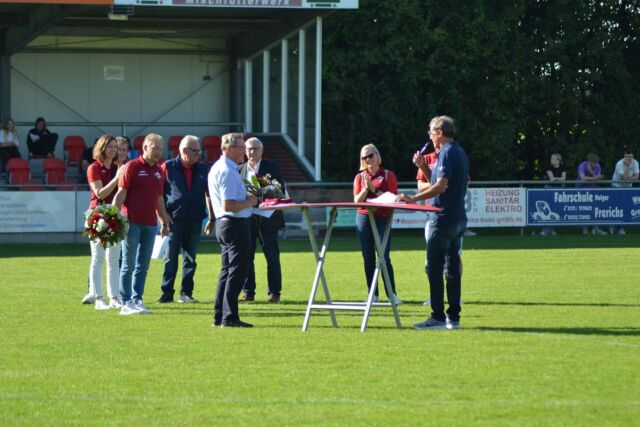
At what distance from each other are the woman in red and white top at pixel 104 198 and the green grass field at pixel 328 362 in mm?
339

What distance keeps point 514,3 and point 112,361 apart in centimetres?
2816

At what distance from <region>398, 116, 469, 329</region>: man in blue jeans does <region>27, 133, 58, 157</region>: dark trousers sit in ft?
72.8

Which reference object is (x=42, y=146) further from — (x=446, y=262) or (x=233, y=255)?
(x=446, y=262)

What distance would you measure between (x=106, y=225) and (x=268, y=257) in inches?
102

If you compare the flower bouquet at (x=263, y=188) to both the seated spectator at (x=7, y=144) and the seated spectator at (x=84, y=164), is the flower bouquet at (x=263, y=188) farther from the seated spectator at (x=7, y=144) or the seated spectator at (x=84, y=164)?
the seated spectator at (x=7, y=144)

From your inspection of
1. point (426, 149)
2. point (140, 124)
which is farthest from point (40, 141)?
point (426, 149)

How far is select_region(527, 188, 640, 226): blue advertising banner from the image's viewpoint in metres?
30.7

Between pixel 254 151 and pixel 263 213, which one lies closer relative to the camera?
pixel 254 151

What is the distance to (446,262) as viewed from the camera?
12398mm

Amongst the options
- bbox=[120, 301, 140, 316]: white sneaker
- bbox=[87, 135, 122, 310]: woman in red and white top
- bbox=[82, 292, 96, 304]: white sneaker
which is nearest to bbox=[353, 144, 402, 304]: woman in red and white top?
bbox=[120, 301, 140, 316]: white sneaker

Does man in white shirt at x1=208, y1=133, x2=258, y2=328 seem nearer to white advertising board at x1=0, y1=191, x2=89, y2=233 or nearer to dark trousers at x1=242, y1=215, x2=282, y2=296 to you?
dark trousers at x1=242, y1=215, x2=282, y2=296

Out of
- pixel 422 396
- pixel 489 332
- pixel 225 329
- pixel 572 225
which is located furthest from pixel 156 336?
pixel 572 225

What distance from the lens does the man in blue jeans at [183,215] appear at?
611 inches

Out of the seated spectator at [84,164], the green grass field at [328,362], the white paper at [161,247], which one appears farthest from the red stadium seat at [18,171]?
the white paper at [161,247]
